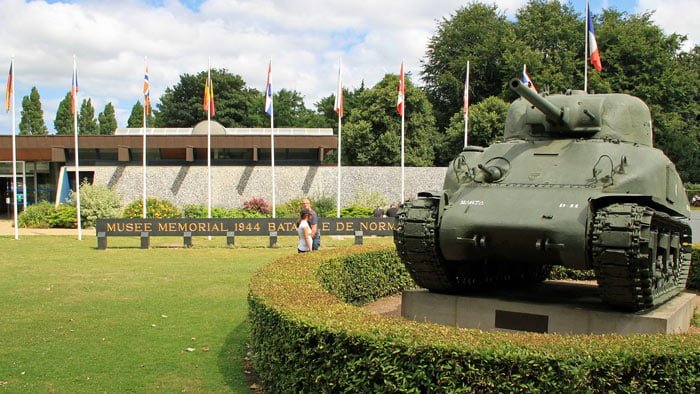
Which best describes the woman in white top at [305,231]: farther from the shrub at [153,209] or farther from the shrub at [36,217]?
the shrub at [36,217]

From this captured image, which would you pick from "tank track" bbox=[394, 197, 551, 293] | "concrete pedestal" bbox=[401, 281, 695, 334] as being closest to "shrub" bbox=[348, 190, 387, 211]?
"tank track" bbox=[394, 197, 551, 293]

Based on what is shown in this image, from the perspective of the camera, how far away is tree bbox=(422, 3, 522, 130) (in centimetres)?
5347

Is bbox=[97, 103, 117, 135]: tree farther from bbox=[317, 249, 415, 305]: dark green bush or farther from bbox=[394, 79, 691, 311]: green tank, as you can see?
bbox=[394, 79, 691, 311]: green tank

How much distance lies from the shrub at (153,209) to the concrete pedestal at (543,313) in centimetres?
2293

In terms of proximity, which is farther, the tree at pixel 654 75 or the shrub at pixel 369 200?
the tree at pixel 654 75

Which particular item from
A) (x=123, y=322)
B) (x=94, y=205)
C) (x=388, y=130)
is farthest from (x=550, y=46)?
(x=123, y=322)

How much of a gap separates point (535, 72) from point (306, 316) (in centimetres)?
4280

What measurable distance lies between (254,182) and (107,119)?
230ft

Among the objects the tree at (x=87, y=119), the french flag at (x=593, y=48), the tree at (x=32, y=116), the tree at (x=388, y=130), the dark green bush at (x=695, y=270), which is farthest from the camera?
the tree at (x=87, y=119)

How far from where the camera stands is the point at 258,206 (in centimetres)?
3391

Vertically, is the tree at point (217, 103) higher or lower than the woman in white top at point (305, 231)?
higher

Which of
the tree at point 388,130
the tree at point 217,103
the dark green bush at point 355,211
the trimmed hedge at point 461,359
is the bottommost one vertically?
the trimmed hedge at point 461,359

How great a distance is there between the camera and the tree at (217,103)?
65.2m

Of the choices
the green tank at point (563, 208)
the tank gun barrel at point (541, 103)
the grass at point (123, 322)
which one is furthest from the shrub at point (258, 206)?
the tank gun barrel at point (541, 103)
